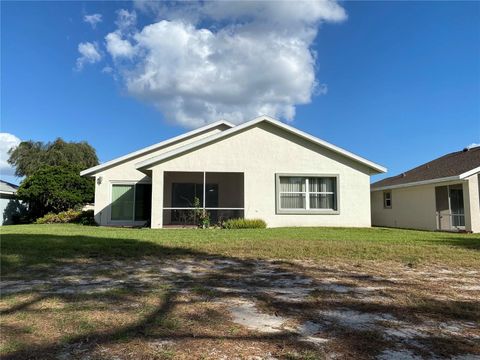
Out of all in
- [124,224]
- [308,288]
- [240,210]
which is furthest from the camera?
[124,224]

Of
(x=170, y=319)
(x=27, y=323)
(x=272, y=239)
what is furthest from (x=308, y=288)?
(x=272, y=239)

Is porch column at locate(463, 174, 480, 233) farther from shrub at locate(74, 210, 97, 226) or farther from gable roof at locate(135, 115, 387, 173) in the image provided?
shrub at locate(74, 210, 97, 226)

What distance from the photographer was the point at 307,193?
17.4 meters

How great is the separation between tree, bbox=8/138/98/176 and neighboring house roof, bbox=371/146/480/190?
1124 inches

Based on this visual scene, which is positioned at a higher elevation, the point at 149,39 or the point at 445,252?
the point at 149,39

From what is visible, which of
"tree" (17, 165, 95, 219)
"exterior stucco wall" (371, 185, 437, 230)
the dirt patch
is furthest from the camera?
"tree" (17, 165, 95, 219)

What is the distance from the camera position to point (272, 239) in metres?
11.2

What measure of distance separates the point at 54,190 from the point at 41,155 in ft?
57.5

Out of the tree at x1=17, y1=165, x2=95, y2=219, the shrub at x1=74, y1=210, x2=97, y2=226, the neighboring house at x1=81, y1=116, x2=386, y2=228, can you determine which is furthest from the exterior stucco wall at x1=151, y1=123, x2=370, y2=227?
the tree at x1=17, y1=165, x2=95, y2=219

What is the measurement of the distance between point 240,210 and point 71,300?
13457 mm

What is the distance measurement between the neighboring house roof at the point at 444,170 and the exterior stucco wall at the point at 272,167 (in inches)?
148

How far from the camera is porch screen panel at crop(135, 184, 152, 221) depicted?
2008 centimetres

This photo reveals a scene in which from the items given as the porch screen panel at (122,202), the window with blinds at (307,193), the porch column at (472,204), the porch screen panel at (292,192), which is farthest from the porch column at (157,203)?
the porch column at (472,204)

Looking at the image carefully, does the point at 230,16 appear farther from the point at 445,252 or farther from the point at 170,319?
the point at 170,319
